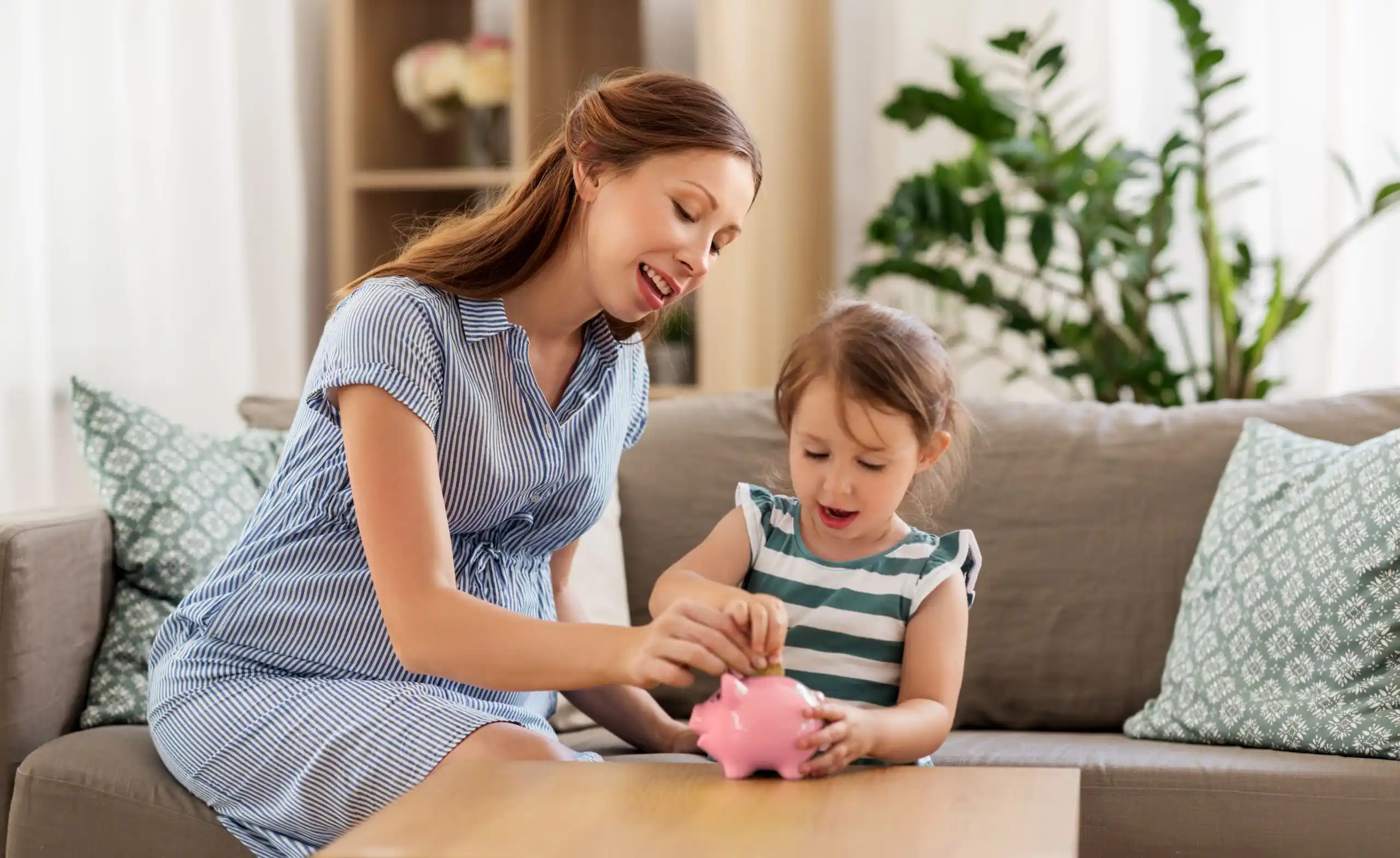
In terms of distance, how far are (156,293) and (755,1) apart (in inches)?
51.2

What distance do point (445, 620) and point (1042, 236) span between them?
166cm

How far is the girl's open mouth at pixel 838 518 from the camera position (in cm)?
132

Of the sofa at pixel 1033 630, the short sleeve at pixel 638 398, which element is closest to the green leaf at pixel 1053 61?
the sofa at pixel 1033 630

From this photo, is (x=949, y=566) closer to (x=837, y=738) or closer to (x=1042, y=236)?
(x=837, y=738)

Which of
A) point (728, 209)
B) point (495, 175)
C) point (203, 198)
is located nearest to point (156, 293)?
point (203, 198)

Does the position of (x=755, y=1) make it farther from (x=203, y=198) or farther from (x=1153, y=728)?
(x=1153, y=728)

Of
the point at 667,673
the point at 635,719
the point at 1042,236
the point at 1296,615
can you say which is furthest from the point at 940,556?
the point at 1042,236

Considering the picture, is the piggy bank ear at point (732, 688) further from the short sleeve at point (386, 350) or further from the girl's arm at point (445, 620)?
the short sleeve at point (386, 350)

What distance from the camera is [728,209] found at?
1.39 metres

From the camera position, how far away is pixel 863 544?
139cm

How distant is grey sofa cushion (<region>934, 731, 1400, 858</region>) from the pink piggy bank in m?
0.64

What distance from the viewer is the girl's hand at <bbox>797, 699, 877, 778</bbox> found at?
3.68 ft

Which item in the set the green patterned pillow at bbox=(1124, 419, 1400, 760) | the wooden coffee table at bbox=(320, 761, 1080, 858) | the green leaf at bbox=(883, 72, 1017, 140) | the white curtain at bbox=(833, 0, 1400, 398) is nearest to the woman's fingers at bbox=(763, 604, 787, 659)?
the wooden coffee table at bbox=(320, 761, 1080, 858)

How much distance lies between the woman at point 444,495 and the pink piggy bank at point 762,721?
5.2 inches
